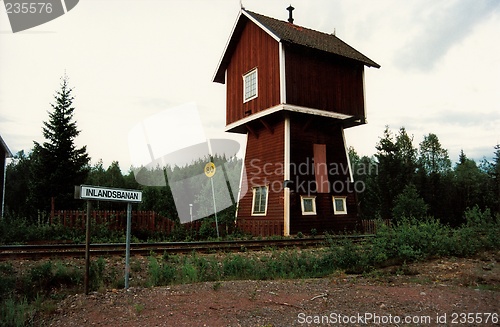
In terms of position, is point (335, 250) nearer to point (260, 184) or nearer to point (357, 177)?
point (260, 184)

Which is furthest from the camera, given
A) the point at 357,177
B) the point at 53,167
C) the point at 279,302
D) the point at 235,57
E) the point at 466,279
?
the point at 357,177

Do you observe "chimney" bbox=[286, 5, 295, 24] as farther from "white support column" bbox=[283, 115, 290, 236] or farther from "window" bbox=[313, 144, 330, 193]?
"window" bbox=[313, 144, 330, 193]

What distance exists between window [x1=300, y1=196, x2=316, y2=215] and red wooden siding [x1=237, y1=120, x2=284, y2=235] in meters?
1.17

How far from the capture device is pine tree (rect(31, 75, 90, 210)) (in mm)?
26562

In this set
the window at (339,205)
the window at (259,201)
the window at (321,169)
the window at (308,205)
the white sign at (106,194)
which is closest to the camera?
the white sign at (106,194)

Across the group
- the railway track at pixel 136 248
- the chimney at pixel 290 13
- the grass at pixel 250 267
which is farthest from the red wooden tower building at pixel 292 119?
the grass at pixel 250 267

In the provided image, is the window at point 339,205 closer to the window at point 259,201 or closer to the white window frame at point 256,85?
the window at point 259,201

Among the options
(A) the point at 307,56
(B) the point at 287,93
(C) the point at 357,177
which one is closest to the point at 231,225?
(B) the point at 287,93

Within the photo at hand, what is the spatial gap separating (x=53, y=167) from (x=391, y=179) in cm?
2771

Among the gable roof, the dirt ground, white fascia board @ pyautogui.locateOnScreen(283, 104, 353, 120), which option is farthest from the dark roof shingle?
the dirt ground

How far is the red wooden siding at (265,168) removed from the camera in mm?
19484

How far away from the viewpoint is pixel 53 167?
27.5 metres

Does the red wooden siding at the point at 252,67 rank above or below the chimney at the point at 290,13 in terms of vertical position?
below

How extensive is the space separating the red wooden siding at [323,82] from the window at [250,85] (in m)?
2.35
